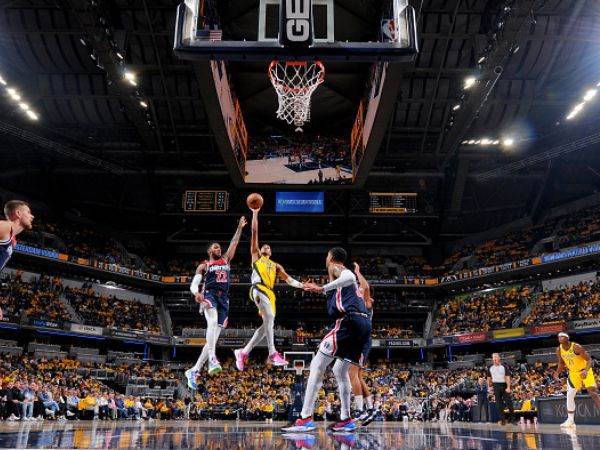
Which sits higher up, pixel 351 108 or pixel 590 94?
pixel 351 108

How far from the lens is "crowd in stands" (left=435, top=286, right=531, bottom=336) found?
106 ft

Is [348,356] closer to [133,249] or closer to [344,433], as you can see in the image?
[344,433]

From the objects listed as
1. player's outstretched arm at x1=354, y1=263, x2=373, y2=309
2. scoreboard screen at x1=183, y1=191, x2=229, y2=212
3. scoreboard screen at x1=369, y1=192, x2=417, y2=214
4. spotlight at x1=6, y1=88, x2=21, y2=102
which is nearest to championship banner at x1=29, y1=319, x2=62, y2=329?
scoreboard screen at x1=183, y1=191, x2=229, y2=212

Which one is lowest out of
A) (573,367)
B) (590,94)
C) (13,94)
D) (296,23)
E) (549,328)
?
(573,367)

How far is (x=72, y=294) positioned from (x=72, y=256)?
8.90ft

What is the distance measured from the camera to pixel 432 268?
127 ft

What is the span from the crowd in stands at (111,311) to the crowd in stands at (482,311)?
68.6ft

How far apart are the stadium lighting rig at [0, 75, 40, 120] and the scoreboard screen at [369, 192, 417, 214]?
20732mm

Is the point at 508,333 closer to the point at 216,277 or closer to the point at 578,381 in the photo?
the point at 578,381

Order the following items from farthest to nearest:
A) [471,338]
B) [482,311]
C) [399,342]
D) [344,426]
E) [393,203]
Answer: [399,342] → [482,311] → [393,203] → [471,338] → [344,426]

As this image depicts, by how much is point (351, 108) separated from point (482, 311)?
57.0 feet

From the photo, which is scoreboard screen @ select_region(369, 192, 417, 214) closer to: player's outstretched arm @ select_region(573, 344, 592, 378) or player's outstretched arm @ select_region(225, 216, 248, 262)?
player's outstretched arm @ select_region(573, 344, 592, 378)

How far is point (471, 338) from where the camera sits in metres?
32.0

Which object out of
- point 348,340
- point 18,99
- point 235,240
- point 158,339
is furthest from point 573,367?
point 158,339
